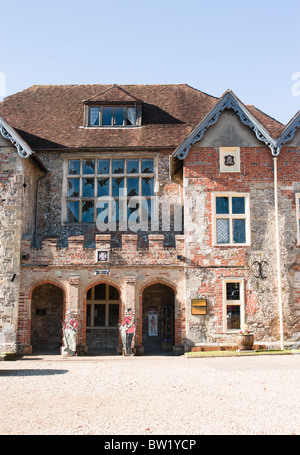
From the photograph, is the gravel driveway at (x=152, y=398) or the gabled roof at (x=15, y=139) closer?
the gravel driveway at (x=152, y=398)

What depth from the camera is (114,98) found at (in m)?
21.6

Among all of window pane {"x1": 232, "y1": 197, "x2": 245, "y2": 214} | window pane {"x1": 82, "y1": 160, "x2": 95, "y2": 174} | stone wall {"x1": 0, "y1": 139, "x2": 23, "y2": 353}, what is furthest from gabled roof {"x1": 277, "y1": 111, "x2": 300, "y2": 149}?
stone wall {"x1": 0, "y1": 139, "x2": 23, "y2": 353}

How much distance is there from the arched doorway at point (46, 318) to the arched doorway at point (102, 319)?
1.23 m

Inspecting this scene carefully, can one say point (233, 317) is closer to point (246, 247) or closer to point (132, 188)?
point (246, 247)

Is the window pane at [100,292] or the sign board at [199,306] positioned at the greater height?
the window pane at [100,292]

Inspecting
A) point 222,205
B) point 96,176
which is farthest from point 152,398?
point 96,176

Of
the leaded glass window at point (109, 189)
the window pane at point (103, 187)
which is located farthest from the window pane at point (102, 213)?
the window pane at point (103, 187)

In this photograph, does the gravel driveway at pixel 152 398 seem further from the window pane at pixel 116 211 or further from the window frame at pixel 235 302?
the window pane at pixel 116 211

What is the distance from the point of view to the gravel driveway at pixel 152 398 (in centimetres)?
697

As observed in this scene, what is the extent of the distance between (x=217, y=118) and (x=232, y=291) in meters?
6.47

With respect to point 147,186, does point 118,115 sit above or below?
above

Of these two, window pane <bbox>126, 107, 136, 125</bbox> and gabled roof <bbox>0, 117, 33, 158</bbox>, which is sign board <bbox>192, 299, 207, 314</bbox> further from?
window pane <bbox>126, 107, 136, 125</bbox>

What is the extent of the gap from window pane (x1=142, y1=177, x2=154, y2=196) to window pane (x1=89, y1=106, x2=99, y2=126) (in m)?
3.62
